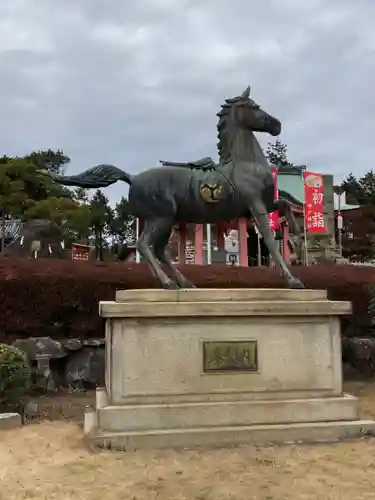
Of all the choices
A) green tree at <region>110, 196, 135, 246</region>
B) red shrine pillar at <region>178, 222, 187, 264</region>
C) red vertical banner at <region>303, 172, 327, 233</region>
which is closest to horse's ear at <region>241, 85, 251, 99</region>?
red shrine pillar at <region>178, 222, 187, 264</region>

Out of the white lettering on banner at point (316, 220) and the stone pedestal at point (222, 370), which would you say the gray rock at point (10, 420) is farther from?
the white lettering on banner at point (316, 220)

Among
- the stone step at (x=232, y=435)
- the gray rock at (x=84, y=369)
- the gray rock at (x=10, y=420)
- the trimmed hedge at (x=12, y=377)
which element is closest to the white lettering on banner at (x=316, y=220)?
the gray rock at (x=84, y=369)

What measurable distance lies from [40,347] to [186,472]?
178 inches

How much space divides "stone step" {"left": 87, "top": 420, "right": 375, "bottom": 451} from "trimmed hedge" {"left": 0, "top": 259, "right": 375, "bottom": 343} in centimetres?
366

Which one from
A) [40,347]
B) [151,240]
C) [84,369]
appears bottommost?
[84,369]

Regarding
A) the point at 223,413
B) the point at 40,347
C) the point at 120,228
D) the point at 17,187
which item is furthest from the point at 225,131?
the point at 120,228

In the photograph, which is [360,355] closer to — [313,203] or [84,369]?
[84,369]

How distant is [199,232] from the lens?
12.0 metres

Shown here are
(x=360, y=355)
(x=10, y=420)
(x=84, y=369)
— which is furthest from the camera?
(x=360, y=355)

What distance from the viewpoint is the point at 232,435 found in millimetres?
4816

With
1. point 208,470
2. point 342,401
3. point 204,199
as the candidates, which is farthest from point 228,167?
point 208,470

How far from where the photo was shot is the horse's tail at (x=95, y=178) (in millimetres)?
5445

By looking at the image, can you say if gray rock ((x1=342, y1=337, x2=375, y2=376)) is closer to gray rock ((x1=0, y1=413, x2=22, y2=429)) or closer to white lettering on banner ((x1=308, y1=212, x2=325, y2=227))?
gray rock ((x1=0, y1=413, x2=22, y2=429))

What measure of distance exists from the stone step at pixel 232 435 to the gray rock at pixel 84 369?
347cm
